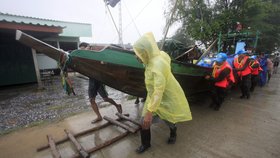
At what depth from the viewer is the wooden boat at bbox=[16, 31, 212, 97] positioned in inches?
107

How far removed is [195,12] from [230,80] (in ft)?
27.6

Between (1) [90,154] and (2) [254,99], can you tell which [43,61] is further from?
(2) [254,99]

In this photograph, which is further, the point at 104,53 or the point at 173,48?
the point at 173,48

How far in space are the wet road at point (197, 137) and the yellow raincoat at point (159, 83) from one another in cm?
69

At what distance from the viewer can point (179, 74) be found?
3736mm

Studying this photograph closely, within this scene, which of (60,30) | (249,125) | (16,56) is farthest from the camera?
(16,56)

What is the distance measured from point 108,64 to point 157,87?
48.2 inches

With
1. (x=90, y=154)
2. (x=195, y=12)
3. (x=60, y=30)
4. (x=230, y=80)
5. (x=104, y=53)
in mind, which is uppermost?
(x=195, y=12)

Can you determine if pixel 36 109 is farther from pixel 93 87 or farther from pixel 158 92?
pixel 158 92

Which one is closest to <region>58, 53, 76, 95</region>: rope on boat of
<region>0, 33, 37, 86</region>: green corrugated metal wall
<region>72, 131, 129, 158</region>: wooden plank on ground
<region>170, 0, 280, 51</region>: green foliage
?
<region>72, 131, 129, 158</region>: wooden plank on ground

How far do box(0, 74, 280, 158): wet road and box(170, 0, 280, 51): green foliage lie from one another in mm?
6775

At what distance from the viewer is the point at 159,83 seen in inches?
83.5

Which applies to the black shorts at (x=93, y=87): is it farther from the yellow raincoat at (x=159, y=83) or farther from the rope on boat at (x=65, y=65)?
the yellow raincoat at (x=159, y=83)

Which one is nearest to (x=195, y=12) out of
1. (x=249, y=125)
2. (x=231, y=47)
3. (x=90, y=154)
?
(x=231, y=47)
